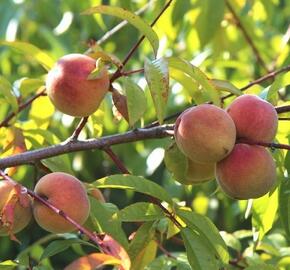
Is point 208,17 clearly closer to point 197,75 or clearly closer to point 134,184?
point 197,75

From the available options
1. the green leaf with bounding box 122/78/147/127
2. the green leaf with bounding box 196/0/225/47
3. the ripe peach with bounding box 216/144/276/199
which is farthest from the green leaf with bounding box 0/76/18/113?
the green leaf with bounding box 196/0/225/47

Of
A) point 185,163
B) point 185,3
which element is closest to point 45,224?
point 185,163

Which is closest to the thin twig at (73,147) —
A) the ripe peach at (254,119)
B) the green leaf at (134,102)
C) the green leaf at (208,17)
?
the green leaf at (134,102)

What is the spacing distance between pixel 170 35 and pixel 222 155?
1.25m

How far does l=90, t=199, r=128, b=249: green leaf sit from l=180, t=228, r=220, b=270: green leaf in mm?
108

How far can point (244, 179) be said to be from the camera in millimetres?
1295

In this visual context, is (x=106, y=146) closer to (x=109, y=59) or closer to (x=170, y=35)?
(x=109, y=59)

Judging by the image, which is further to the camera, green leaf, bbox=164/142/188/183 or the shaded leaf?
green leaf, bbox=164/142/188/183

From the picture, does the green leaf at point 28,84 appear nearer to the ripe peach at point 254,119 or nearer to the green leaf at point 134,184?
the green leaf at point 134,184

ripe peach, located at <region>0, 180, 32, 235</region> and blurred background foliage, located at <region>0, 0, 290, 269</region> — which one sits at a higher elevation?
ripe peach, located at <region>0, 180, 32, 235</region>

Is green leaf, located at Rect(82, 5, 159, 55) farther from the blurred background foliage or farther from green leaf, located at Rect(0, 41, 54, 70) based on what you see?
the blurred background foliage

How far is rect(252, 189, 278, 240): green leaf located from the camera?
1620 mm

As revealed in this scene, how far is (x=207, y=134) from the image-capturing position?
1.28 metres

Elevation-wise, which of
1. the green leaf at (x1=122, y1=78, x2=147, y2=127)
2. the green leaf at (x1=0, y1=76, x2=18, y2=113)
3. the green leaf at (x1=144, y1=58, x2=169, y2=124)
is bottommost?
the green leaf at (x1=0, y1=76, x2=18, y2=113)
